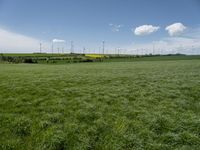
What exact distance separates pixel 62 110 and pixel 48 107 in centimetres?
85

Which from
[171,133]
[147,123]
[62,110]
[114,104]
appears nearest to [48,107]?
[62,110]

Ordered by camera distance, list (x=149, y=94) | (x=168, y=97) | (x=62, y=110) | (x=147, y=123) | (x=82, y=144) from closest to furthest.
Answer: (x=82, y=144), (x=147, y=123), (x=62, y=110), (x=168, y=97), (x=149, y=94)

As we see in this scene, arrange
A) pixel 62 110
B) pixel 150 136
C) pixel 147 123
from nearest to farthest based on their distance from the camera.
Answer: pixel 150 136
pixel 147 123
pixel 62 110

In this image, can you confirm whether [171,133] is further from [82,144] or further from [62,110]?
[62,110]

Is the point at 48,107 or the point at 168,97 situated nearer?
the point at 48,107

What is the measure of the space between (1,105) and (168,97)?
360 inches

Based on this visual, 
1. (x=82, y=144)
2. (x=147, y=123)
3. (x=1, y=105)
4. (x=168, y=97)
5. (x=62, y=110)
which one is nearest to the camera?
(x=82, y=144)

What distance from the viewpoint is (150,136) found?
5543mm

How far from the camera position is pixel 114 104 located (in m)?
8.90

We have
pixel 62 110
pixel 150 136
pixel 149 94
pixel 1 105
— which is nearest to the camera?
pixel 150 136

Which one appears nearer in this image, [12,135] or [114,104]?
[12,135]

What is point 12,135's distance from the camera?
559 cm

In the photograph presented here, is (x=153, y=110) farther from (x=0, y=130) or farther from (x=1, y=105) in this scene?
(x=1, y=105)

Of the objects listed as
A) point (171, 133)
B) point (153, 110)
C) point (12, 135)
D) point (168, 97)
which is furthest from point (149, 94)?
point (12, 135)
